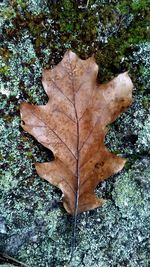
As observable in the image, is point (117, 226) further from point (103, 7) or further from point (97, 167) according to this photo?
point (103, 7)

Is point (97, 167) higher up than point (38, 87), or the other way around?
point (38, 87)

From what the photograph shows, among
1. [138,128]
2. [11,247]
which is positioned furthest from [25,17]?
[11,247]

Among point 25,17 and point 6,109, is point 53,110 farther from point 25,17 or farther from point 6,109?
point 25,17

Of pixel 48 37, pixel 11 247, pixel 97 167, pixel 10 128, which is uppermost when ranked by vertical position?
pixel 48 37
